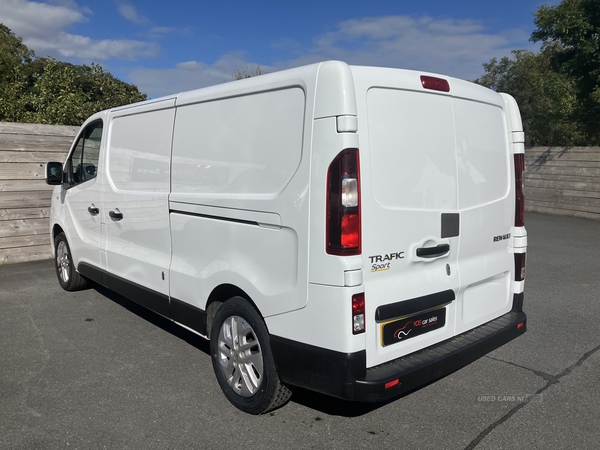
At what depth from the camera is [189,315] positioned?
392 cm

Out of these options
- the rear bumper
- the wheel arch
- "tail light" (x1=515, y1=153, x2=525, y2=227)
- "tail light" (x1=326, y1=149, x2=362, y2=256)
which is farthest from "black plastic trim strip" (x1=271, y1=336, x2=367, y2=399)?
"tail light" (x1=515, y1=153, x2=525, y2=227)

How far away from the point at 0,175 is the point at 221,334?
19.2 ft

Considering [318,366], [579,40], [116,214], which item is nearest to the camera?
[318,366]

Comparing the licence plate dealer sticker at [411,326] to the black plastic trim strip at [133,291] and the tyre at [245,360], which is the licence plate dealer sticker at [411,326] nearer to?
the tyre at [245,360]

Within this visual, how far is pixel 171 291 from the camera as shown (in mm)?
4113

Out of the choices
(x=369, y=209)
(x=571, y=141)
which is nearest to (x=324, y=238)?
(x=369, y=209)

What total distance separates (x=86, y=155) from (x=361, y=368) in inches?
161

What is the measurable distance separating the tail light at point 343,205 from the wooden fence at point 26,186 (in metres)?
6.74

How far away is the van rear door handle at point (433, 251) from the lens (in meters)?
3.10

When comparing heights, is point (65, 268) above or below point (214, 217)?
below

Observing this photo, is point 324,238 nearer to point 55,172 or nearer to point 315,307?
point 315,307

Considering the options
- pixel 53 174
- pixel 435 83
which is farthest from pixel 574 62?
pixel 53 174

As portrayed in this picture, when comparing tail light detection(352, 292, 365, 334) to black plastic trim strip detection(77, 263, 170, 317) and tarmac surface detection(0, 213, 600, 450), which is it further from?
black plastic trim strip detection(77, 263, 170, 317)

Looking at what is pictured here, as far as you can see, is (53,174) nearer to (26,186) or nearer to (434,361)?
(26,186)
